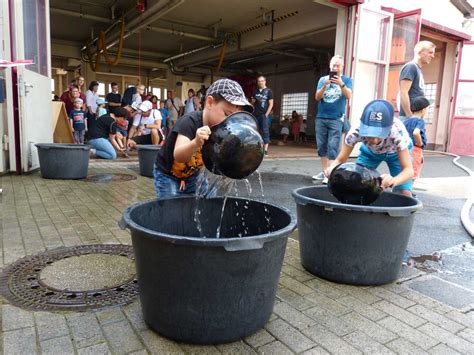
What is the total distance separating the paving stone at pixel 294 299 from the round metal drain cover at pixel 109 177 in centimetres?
446

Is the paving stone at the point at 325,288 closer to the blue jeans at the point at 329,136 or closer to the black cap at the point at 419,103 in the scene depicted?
the black cap at the point at 419,103

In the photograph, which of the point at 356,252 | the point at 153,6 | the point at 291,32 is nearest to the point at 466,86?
the point at 291,32

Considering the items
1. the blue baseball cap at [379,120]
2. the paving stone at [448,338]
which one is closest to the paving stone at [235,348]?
the paving stone at [448,338]

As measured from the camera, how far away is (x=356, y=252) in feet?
8.85

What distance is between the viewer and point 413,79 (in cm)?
448

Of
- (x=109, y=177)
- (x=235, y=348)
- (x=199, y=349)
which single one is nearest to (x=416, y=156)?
(x=235, y=348)

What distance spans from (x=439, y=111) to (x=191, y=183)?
15.6m

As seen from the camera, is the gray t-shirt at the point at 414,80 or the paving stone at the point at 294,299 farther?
the gray t-shirt at the point at 414,80

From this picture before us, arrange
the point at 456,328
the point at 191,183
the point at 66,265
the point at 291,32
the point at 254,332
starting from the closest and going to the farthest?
the point at 254,332
the point at 456,328
the point at 66,265
the point at 191,183
the point at 291,32

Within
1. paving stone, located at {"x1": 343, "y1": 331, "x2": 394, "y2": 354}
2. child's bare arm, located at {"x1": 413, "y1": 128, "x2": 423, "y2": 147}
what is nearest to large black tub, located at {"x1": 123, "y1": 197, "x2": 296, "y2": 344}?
paving stone, located at {"x1": 343, "y1": 331, "x2": 394, "y2": 354}

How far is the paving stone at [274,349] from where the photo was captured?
6.27ft

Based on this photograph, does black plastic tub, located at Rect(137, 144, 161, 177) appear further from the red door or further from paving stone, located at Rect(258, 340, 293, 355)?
the red door

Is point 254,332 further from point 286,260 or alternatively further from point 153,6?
point 153,6

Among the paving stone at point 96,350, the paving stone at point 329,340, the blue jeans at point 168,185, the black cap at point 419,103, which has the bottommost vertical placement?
the paving stone at point 96,350
